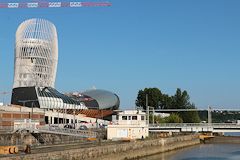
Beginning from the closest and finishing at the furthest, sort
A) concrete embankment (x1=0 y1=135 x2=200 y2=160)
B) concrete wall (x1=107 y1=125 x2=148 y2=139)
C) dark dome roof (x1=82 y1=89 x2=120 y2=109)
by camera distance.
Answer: concrete embankment (x1=0 y1=135 x2=200 y2=160) → concrete wall (x1=107 y1=125 x2=148 y2=139) → dark dome roof (x1=82 y1=89 x2=120 y2=109)

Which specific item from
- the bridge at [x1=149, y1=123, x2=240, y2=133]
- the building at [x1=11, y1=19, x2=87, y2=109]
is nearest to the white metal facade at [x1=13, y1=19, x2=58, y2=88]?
the building at [x1=11, y1=19, x2=87, y2=109]

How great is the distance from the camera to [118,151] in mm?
54250

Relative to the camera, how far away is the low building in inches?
2702

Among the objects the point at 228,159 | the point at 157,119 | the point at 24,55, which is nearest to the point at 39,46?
the point at 24,55

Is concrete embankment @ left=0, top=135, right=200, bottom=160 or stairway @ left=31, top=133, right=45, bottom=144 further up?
stairway @ left=31, top=133, right=45, bottom=144

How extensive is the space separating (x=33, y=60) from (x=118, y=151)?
118m

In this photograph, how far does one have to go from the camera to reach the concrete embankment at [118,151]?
39.7m

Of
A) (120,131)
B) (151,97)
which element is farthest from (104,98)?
(120,131)

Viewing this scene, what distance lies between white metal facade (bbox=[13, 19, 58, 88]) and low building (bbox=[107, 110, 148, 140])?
96.3 meters

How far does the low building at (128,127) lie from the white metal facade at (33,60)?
96.3 m

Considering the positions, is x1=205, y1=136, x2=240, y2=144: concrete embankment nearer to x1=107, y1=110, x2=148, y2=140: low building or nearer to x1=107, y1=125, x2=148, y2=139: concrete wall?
x1=107, y1=110, x2=148, y2=140: low building

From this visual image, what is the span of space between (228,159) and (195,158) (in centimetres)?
505

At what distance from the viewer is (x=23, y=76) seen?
166m

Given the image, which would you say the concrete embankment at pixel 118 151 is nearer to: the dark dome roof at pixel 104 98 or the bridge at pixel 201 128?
the bridge at pixel 201 128
